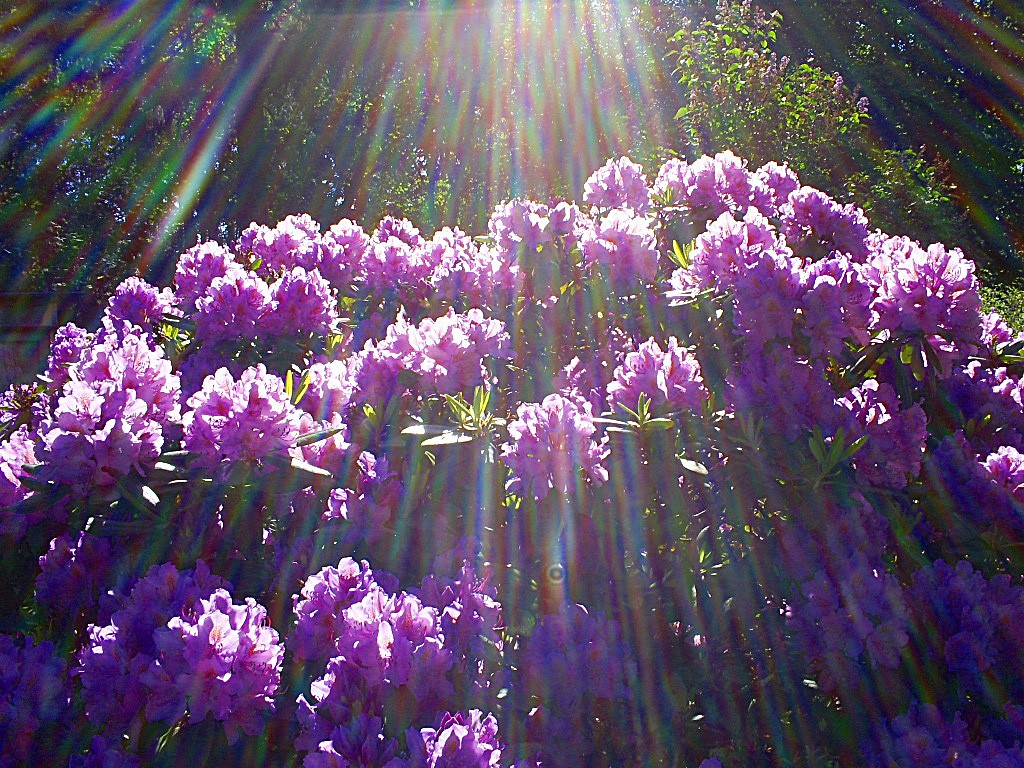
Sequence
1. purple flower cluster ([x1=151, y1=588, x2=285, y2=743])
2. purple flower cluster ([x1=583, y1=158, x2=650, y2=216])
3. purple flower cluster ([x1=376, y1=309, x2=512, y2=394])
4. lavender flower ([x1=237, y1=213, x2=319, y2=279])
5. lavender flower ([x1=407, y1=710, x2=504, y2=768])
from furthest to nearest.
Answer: lavender flower ([x1=237, y1=213, x2=319, y2=279]), purple flower cluster ([x1=583, y1=158, x2=650, y2=216]), purple flower cluster ([x1=376, y1=309, x2=512, y2=394]), purple flower cluster ([x1=151, y1=588, x2=285, y2=743]), lavender flower ([x1=407, y1=710, x2=504, y2=768])

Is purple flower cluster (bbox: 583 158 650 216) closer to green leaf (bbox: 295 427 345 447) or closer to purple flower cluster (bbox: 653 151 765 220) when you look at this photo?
purple flower cluster (bbox: 653 151 765 220)

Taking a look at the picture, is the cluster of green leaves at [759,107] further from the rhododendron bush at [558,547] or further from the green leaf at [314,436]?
the green leaf at [314,436]

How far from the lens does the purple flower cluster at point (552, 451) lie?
1.74m

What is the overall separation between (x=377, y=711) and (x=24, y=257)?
33.4 ft

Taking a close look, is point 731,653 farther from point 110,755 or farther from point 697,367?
point 110,755

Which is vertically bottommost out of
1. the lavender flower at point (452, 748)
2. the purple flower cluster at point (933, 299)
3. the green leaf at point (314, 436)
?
the lavender flower at point (452, 748)

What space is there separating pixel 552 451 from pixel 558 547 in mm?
253

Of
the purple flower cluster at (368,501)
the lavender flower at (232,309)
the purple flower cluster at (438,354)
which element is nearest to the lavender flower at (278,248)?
the lavender flower at (232,309)

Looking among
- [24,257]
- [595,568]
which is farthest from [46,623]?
[24,257]

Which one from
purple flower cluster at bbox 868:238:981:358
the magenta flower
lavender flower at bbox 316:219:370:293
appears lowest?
lavender flower at bbox 316:219:370:293

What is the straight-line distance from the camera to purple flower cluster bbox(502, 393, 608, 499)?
1.74 meters

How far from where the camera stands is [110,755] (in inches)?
60.2

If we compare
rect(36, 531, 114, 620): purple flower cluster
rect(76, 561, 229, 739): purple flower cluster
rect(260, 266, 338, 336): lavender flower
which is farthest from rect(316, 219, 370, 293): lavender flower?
rect(76, 561, 229, 739): purple flower cluster

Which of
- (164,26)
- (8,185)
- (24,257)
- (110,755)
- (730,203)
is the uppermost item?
(730,203)
